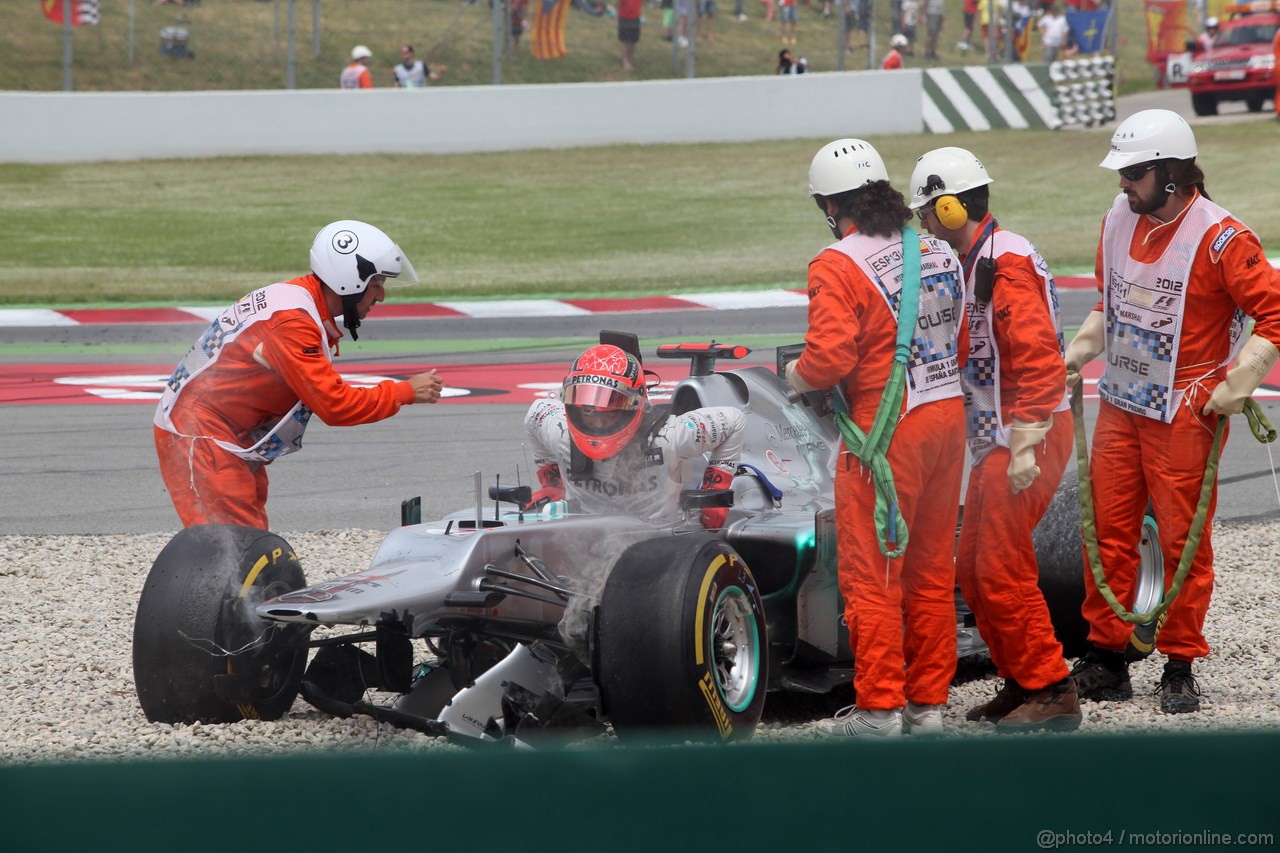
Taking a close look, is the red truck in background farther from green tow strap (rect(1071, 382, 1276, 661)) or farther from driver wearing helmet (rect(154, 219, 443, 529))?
driver wearing helmet (rect(154, 219, 443, 529))

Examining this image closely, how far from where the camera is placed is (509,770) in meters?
2.58

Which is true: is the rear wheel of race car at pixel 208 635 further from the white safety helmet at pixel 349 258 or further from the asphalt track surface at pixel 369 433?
the asphalt track surface at pixel 369 433

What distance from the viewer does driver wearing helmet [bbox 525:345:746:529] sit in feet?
18.2

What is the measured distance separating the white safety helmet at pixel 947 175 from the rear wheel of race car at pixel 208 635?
2468 millimetres

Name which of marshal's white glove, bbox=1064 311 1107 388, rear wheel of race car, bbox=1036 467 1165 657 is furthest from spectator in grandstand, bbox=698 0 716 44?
marshal's white glove, bbox=1064 311 1107 388

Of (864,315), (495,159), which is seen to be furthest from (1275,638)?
(495,159)

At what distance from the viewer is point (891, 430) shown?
16.2ft

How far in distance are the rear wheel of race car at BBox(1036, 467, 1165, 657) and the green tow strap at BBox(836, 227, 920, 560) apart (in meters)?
1.41

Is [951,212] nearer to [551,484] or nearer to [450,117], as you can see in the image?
[551,484]

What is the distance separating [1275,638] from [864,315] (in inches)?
107

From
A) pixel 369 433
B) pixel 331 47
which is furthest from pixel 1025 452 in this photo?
pixel 331 47

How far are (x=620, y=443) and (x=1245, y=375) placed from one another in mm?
2041

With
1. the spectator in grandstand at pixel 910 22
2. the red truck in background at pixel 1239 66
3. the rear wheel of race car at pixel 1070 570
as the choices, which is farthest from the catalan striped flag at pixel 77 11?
the rear wheel of race car at pixel 1070 570

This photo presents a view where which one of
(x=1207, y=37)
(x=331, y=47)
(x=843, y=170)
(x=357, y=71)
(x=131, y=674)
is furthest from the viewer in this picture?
(x=1207, y=37)
